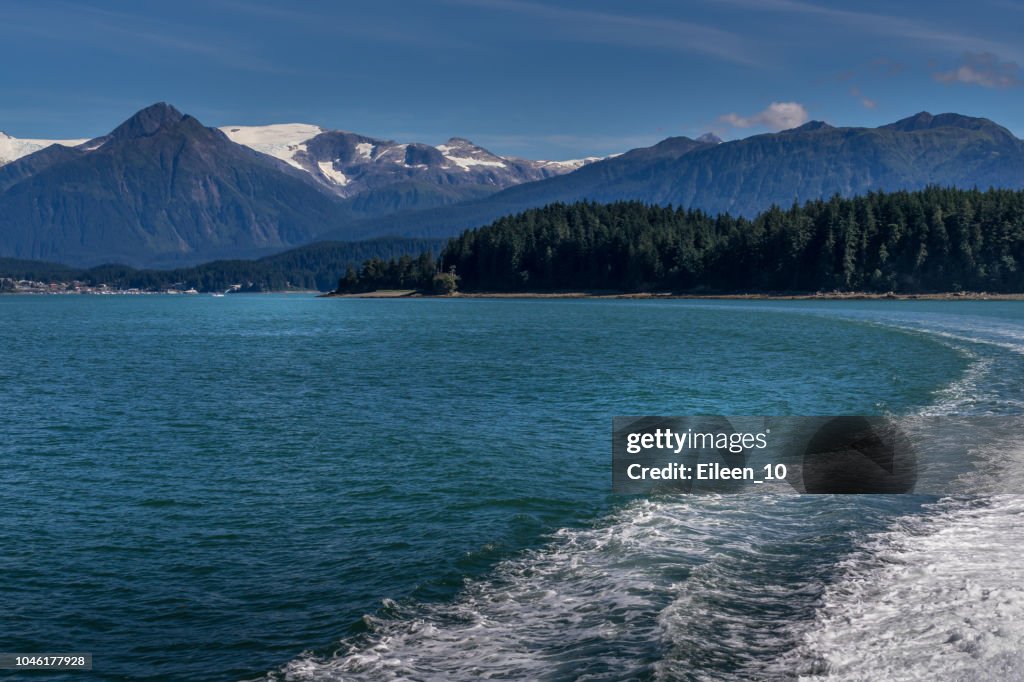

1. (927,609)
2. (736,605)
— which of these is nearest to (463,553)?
(736,605)

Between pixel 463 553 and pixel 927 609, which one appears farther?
pixel 463 553

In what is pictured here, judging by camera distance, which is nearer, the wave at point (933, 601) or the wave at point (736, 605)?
the wave at point (933, 601)

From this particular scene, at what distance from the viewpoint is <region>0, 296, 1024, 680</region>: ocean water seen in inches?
528

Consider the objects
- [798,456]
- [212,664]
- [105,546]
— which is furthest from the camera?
[798,456]

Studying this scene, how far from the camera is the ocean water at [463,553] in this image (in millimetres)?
13406

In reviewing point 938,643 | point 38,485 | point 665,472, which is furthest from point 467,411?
point 938,643

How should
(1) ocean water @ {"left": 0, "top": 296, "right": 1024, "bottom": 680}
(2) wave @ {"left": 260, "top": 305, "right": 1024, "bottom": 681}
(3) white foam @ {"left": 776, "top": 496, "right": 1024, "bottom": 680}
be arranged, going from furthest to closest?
(1) ocean water @ {"left": 0, "top": 296, "right": 1024, "bottom": 680}, (2) wave @ {"left": 260, "top": 305, "right": 1024, "bottom": 681}, (3) white foam @ {"left": 776, "top": 496, "right": 1024, "bottom": 680}

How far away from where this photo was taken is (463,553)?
18750 millimetres

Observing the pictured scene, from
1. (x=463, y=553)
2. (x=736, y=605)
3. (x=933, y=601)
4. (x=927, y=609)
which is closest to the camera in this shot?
(x=927, y=609)

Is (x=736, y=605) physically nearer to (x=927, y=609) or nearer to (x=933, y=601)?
(x=927, y=609)

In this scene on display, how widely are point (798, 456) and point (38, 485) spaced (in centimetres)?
2401

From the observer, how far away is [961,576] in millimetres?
16047

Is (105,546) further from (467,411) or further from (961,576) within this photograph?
(467,411)

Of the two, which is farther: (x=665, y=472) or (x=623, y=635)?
(x=665, y=472)
